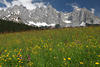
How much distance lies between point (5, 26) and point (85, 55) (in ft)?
224

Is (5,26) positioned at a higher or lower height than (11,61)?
higher

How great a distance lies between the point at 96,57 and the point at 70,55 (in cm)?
104

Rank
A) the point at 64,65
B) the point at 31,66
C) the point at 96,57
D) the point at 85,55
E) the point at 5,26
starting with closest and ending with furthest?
the point at 64,65, the point at 31,66, the point at 96,57, the point at 85,55, the point at 5,26

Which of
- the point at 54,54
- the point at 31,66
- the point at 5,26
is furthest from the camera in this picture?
the point at 5,26

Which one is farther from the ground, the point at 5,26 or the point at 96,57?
the point at 5,26

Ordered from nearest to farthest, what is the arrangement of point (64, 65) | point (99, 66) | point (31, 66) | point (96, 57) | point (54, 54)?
1. point (99, 66)
2. point (64, 65)
3. point (31, 66)
4. point (96, 57)
5. point (54, 54)

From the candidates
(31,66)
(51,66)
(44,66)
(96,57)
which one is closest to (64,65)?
(51,66)

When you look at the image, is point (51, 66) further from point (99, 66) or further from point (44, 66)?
point (99, 66)

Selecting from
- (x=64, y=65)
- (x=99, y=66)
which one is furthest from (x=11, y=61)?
(x=99, y=66)

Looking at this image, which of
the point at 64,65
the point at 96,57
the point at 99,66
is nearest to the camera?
the point at 99,66

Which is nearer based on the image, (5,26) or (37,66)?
(37,66)

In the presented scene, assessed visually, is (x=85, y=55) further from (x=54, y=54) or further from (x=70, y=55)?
(x=54, y=54)

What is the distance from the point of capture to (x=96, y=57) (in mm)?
4121

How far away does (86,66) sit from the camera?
3.45 m
